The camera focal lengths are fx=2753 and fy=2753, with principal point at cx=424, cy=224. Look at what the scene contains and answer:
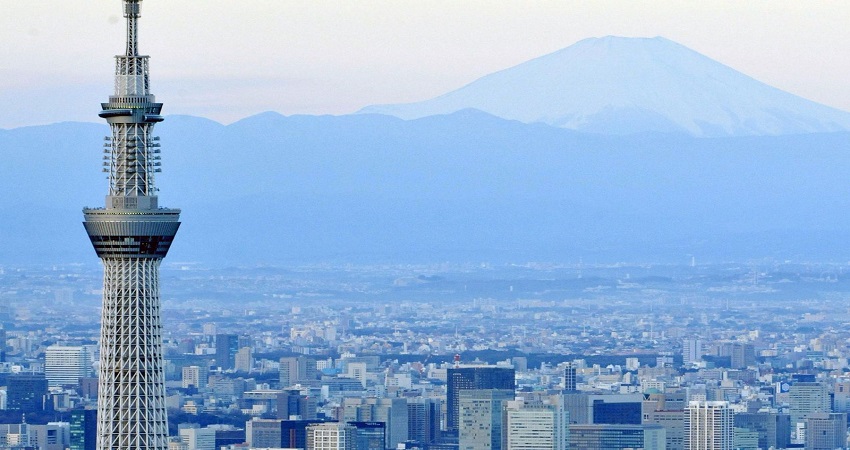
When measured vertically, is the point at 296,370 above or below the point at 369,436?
above

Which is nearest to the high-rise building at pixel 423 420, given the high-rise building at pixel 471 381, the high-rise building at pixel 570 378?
the high-rise building at pixel 471 381

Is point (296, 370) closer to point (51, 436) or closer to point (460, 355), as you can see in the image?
point (460, 355)

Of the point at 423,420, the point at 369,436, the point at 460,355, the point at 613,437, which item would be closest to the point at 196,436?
the point at 369,436

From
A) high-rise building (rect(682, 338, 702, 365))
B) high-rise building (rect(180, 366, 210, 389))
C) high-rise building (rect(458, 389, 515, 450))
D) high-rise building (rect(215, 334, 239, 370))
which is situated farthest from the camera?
high-rise building (rect(682, 338, 702, 365))

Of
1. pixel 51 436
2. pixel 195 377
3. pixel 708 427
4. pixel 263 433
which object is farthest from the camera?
pixel 195 377

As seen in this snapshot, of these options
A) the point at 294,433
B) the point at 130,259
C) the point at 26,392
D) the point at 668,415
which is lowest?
the point at 294,433

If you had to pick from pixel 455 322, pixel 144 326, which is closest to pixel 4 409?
pixel 455 322

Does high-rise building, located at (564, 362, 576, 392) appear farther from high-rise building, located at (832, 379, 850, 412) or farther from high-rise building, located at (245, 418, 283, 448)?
high-rise building, located at (245, 418, 283, 448)

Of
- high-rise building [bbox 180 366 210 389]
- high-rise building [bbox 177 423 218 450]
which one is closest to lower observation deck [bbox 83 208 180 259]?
high-rise building [bbox 177 423 218 450]
